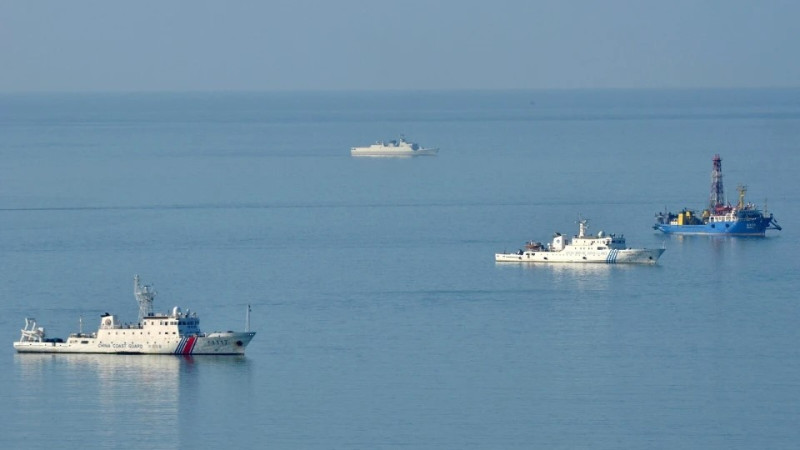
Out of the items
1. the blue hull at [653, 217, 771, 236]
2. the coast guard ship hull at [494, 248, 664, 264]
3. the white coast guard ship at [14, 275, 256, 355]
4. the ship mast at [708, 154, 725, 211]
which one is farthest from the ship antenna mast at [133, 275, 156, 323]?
the ship mast at [708, 154, 725, 211]

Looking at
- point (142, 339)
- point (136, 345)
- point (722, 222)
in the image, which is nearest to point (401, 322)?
point (142, 339)

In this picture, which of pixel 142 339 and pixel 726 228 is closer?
pixel 142 339

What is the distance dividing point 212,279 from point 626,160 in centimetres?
10076

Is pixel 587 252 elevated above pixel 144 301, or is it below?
above

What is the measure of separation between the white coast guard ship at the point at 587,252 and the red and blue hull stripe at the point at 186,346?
3159 centimetres

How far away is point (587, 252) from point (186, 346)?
3572 centimetres

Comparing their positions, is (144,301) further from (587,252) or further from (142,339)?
(587,252)

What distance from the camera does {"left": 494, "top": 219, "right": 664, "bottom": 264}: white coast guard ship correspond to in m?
102

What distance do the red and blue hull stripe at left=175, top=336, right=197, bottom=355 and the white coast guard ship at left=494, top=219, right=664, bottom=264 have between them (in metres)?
31.6

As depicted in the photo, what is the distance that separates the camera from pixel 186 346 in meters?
72.8

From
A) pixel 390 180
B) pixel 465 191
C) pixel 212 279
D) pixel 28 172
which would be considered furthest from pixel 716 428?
pixel 28 172

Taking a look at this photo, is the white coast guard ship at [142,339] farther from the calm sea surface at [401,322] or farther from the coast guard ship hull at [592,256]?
Answer: the coast guard ship hull at [592,256]

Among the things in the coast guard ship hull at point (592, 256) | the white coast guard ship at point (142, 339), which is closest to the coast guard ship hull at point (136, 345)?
the white coast guard ship at point (142, 339)

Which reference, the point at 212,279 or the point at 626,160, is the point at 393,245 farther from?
the point at 626,160
